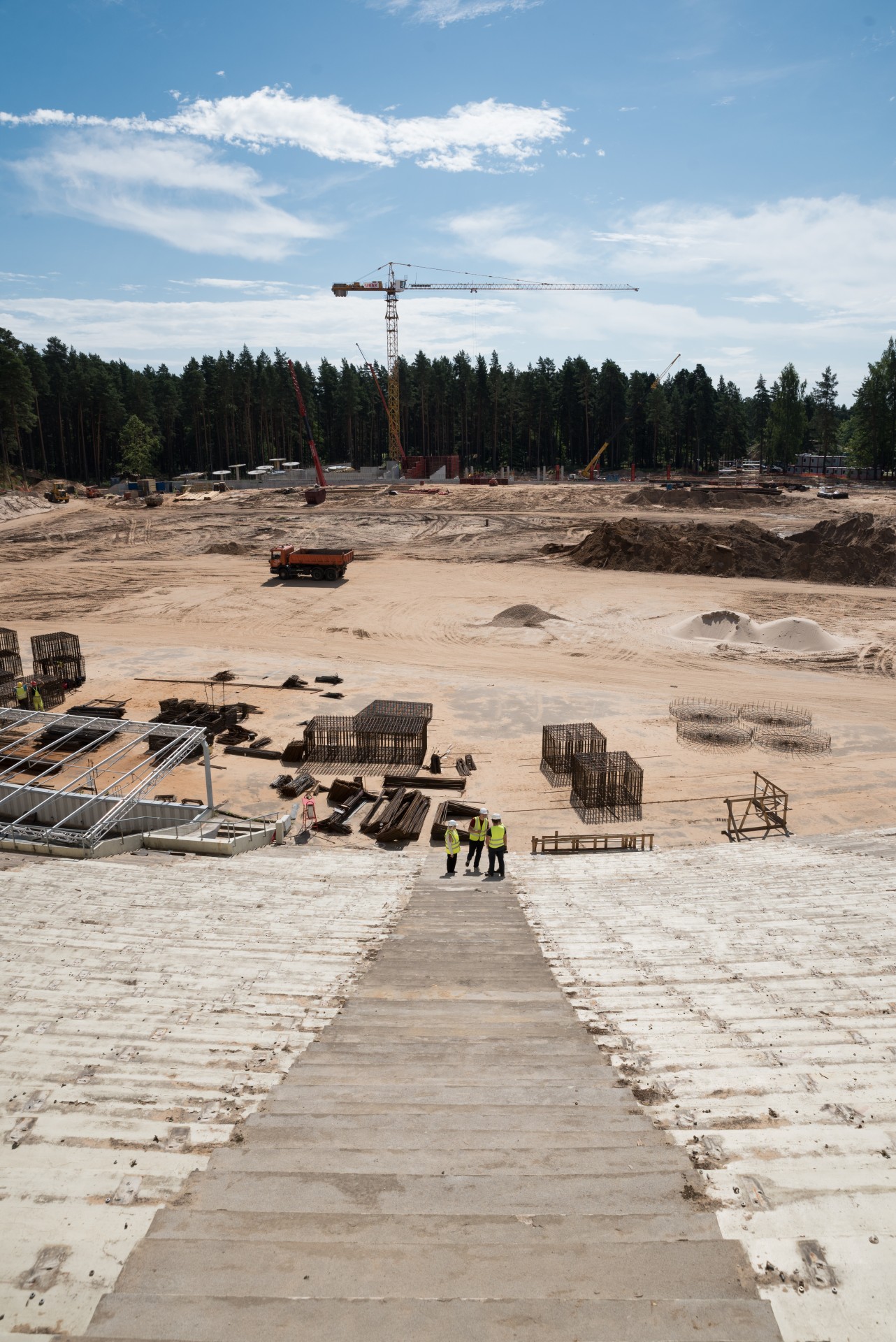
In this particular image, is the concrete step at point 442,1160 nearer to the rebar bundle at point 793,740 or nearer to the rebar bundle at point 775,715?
the rebar bundle at point 793,740

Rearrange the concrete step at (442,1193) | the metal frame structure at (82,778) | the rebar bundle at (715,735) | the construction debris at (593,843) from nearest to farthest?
the concrete step at (442,1193), the metal frame structure at (82,778), the construction debris at (593,843), the rebar bundle at (715,735)

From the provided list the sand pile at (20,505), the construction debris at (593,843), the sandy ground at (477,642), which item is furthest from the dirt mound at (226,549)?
the construction debris at (593,843)

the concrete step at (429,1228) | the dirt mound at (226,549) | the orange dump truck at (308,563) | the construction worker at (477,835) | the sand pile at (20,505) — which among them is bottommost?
the construction worker at (477,835)

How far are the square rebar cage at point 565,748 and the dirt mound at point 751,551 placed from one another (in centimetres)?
3063

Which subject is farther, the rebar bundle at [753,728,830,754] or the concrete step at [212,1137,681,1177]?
the rebar bundle at [753,728,830,754]

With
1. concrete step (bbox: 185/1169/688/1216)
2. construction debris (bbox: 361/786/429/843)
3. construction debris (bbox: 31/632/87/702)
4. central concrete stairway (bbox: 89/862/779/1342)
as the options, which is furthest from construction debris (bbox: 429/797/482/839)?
construction debris (bbox: 31/632/87/702)

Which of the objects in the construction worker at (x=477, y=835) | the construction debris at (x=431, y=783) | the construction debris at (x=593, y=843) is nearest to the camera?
the construction worker at (x=477, y=835)

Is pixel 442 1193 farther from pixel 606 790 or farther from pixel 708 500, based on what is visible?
pixel 708 500

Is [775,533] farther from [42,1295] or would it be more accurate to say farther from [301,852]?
[42,1295]

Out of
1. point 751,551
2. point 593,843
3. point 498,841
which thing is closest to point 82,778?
point 498,841

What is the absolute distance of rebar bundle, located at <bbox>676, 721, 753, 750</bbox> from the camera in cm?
2527

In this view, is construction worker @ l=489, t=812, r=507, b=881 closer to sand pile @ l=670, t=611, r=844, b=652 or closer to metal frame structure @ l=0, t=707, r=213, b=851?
metal frame structure @ l=0, t=707, r=213, b=851

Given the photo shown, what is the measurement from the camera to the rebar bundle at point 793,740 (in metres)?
24.9

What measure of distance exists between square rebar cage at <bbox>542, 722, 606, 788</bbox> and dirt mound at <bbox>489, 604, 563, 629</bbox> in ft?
55.7
